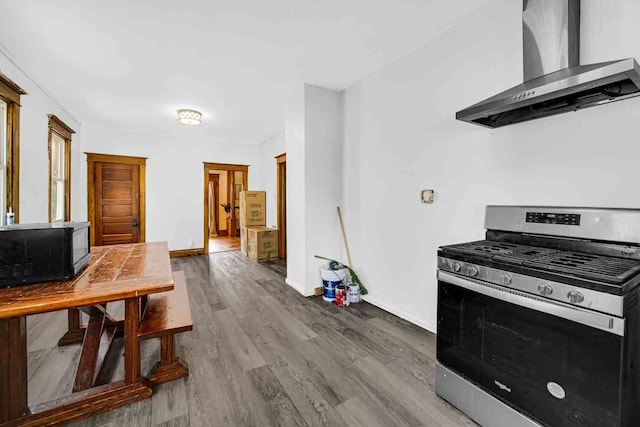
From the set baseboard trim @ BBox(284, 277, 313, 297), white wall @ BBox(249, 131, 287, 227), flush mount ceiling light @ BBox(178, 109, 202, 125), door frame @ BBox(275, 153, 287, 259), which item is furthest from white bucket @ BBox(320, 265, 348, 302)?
flush mount ceiling light @ BBox(178, 109, 202, 125)

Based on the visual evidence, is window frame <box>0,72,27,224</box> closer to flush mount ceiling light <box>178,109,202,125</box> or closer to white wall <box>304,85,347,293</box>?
flush mount ceiling light <box>178,109,202,125</box>

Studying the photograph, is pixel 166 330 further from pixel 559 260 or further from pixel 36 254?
pixel 559 260

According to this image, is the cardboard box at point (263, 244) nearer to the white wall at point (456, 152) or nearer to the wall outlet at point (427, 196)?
the white wall at point (456, 152)

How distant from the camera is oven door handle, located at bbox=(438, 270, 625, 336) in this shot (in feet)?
3.28

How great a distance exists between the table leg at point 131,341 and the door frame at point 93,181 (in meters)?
4.54

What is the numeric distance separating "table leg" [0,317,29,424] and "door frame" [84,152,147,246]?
14.9 ft

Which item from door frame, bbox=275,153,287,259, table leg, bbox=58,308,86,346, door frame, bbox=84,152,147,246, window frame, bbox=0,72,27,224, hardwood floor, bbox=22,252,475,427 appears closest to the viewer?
hardwood floor, bbox=22,252,475,427

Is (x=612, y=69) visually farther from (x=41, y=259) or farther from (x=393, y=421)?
(x=41, y=259)

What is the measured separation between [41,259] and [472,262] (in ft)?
7.49

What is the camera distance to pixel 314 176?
3379 mm

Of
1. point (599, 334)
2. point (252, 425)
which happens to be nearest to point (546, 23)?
point (599, 334)

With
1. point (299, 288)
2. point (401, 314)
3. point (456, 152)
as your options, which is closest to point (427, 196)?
point (456, 152)

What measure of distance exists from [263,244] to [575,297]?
473 centimetres

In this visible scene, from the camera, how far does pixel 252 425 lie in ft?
4.85
